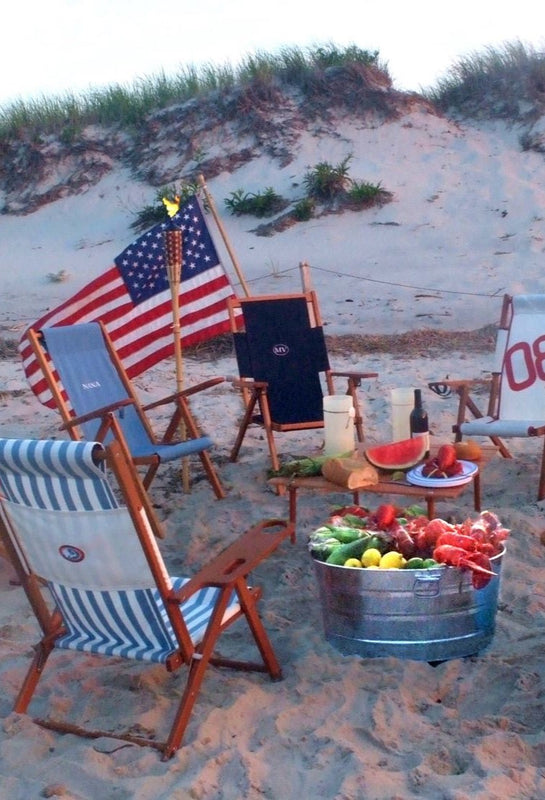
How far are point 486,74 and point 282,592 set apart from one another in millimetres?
13957

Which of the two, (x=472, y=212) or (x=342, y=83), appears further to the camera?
(x=342, y=83)

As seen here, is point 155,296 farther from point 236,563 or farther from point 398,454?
point 236,563

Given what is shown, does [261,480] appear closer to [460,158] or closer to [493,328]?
A: [493,328]

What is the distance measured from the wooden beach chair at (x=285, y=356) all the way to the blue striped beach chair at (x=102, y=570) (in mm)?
2716

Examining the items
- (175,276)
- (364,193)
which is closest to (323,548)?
(175,276)

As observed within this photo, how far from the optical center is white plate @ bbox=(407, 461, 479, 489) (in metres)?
4.03

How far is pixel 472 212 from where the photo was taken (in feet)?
43.1

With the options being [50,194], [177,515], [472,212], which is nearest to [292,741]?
[177,515]

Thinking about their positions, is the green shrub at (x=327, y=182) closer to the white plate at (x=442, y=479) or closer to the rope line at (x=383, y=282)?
the rope line at (x=383, y=282)

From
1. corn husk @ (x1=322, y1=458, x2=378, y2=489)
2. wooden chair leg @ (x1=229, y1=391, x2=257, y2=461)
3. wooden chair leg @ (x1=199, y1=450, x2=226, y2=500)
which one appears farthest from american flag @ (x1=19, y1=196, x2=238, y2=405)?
corn husk @ (x1=322, y1=458, x2=378, y2=489)

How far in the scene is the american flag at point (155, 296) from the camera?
20.2 feet

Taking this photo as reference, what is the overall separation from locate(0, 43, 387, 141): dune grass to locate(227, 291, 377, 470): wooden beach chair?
36.6ft

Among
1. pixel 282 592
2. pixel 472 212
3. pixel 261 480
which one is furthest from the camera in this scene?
pixel 472 212

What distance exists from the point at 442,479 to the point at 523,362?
191cm
